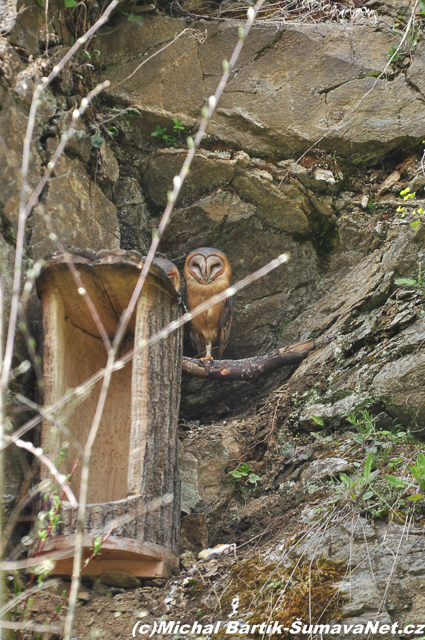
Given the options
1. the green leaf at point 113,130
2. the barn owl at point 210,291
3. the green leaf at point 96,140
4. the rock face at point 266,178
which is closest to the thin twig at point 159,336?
the rock face at point 266,178

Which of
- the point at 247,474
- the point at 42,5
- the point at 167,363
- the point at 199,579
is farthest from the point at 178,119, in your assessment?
the point at 199,579

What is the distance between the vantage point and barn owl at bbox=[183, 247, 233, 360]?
495 centimetres

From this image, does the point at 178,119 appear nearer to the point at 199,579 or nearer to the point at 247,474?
the point at 247,474

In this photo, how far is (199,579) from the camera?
2912mm

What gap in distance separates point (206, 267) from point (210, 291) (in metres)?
0.22

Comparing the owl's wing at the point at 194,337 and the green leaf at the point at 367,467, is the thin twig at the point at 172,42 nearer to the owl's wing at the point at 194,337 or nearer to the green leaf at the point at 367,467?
the owl's wing at the point at 194,337

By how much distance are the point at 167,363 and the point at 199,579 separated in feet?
3.50

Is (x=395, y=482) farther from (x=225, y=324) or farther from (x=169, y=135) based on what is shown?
(x=169, y=135)

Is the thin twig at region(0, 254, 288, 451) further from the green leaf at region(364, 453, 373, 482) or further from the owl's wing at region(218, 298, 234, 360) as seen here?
the owl's wing at region(218, 298, 234, 360)

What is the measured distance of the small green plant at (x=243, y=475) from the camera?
3.73 m

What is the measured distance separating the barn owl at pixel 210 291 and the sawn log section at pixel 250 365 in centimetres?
40

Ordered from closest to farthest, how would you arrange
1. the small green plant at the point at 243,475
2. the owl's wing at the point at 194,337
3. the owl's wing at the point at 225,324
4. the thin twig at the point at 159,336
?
the thin twig at the point at 159,336, the small green plant at the point at 243,475, the owl's wing at the point at 225,324, the owl's wing at the point at 194,337

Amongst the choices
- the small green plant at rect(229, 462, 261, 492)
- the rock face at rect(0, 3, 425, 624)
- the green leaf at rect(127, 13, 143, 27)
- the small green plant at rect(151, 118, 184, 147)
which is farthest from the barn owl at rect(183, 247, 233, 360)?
the green leaf at rect(127, 13, 143, 27)

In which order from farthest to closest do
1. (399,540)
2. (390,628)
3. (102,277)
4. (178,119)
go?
(178,119) < (102,277) < (399,540) < (390,628)
